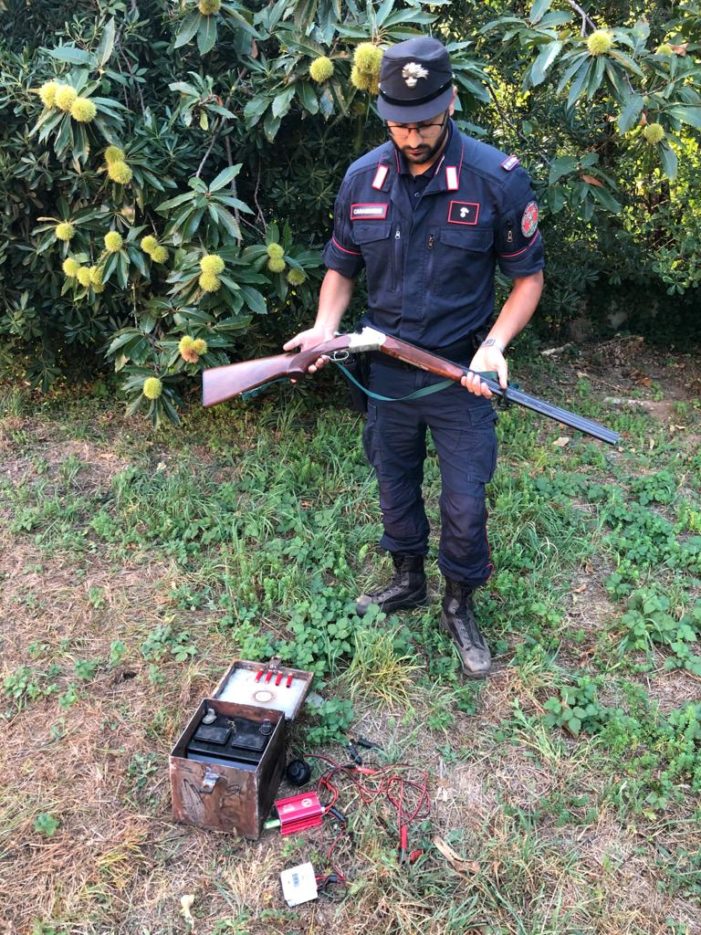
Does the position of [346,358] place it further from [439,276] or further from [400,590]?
[400,590]

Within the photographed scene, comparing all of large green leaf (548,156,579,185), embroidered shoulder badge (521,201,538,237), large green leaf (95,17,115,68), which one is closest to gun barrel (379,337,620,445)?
embroidered shoulder badge (521,201,538,237)

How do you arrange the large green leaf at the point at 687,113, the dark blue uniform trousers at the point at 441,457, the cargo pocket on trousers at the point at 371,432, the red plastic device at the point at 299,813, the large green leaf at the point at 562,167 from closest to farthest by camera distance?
the red plastic device at the point at 299,813, the dark blue uniform trousers at the point at 441,457, the cargo pocket on trousers at the point at 371,432, the large green leaf at the point at 687,113, the large green leaf at the point at 562,167

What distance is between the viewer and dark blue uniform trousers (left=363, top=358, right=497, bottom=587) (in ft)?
8.51

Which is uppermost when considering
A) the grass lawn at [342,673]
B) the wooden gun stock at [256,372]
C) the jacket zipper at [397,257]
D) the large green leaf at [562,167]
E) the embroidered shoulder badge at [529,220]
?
the embroidered shoulder badge at [529,220]

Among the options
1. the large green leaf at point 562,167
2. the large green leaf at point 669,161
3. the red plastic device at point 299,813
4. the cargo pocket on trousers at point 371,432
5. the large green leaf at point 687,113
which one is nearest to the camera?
the red plastic device at point 299,813

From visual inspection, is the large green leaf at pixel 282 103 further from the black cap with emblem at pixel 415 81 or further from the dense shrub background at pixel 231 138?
the black cap with emblem at pixel 415 81

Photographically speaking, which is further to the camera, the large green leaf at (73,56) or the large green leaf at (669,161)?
the large green leaf at (73,56)

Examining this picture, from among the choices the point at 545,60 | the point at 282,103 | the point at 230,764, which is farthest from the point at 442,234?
the point at 230,764

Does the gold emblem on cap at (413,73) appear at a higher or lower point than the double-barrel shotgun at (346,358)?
higher

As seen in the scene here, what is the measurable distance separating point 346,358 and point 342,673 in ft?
4.04

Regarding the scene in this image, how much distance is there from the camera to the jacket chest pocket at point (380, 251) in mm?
2455

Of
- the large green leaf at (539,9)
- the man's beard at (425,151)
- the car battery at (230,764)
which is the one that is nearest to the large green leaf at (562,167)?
the large green leaf at (539,9)

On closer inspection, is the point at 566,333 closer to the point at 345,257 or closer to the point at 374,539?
the point at 374,539

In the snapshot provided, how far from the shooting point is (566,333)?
6.12 m
